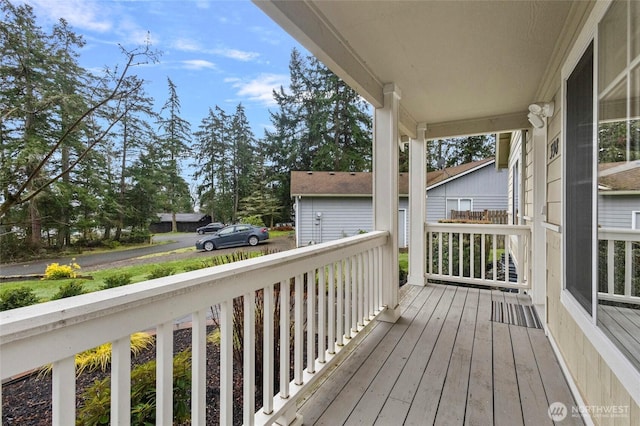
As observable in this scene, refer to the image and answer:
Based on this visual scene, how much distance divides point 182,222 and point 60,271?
32 centimetres

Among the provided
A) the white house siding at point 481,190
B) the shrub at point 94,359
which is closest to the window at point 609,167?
the shrub at point 94,359

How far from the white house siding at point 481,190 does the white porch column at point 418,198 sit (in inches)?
205

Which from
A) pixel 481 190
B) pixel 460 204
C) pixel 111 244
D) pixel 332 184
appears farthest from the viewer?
pixel 481 190

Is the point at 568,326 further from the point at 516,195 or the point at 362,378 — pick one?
the point at 516,195

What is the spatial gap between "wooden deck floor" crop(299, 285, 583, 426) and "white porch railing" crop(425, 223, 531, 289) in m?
1.21

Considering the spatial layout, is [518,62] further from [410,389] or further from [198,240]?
[198,240]

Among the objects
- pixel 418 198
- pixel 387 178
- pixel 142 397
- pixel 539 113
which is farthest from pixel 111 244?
pixel 418 198

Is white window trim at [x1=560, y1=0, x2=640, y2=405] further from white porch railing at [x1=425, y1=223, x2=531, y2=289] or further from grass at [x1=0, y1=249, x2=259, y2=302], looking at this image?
white porch railing at [x1=425, y1=223, x2=531, y2=289]

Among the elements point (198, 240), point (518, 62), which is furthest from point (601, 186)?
point (198, 240)

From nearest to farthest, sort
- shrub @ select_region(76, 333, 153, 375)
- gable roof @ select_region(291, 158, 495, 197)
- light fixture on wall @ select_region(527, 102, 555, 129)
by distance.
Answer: shrub @ select_region(76, 333, 153, 375) < gable roof @ select_region(291, 158, 495, 197) < light fixture on wall @ select_region(527, 102, 555, 129)

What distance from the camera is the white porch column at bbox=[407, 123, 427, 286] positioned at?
4188mm

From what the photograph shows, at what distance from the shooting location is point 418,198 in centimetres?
421

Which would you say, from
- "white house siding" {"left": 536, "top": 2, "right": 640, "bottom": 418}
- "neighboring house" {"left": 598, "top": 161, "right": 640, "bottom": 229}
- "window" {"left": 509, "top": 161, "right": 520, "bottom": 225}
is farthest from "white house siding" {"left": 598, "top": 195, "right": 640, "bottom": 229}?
"window" {"left": 509, "top": 161, "right": 520, "bottom": 225}

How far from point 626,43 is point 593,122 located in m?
0.42
